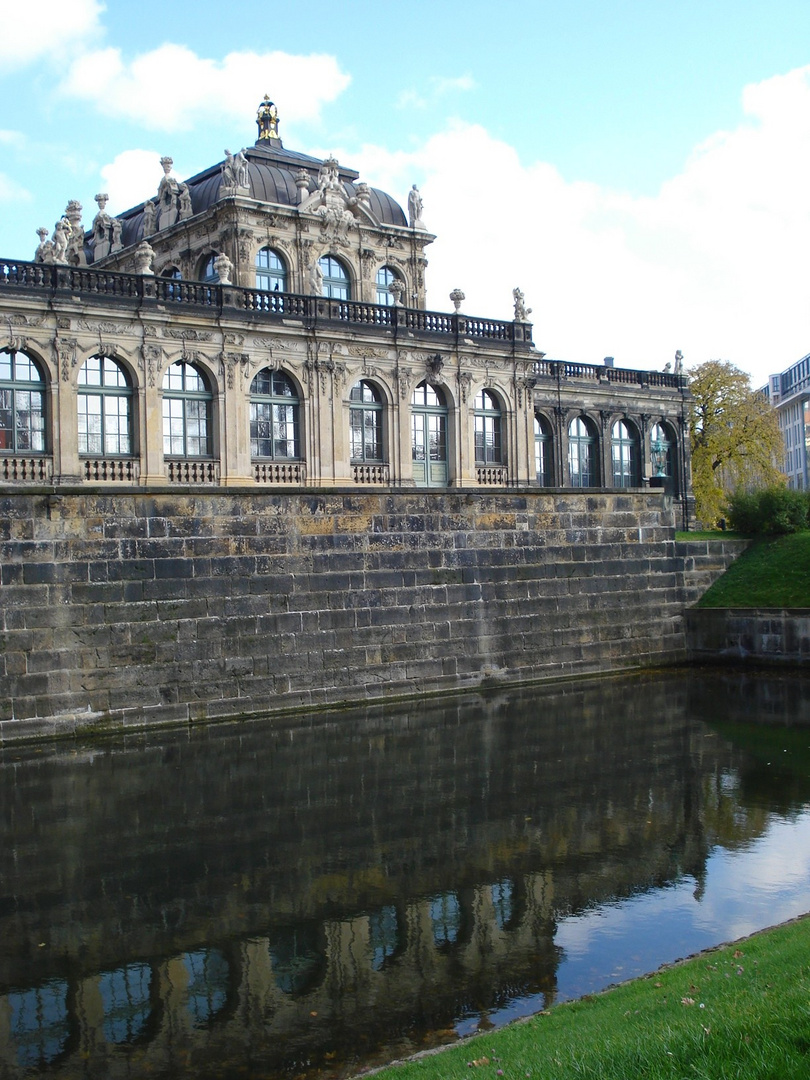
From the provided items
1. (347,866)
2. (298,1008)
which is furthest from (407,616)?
(298,1008)

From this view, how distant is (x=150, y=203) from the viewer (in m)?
44.5

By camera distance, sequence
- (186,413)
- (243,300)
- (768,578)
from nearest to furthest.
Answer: (768,578) → (186,413) → (243,300)

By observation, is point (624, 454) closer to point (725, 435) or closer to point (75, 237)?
point (725, 435)

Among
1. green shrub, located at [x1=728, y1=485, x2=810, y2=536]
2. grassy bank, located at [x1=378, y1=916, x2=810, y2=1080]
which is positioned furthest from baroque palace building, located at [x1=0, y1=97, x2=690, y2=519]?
grassy bank, located at [x1=378, y1=916, x2=810, y2=1080]

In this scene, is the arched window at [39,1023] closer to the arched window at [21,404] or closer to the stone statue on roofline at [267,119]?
the arched window at [21,404]

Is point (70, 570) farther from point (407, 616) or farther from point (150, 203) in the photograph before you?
point (150, 203)

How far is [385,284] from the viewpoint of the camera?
45000 mm

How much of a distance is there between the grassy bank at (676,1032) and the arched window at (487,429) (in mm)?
32007

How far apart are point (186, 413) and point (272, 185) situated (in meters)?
13.9

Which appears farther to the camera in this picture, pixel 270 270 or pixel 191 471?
pixel 270 270

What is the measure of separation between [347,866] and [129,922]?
2.55 m

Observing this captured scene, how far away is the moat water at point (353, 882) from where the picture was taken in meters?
8.27

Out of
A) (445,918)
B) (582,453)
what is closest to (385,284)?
(582,453)

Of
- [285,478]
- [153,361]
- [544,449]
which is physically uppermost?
[153,361]
